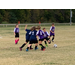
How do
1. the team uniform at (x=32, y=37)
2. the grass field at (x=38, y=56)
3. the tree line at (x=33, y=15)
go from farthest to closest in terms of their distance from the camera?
Answer: the tree line at (x=33, y=15) → the team uniform at (x=32, y=37) → the grass field at (x=38, y=56)

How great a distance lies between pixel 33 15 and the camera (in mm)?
72688

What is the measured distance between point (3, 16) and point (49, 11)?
19122 millimetres

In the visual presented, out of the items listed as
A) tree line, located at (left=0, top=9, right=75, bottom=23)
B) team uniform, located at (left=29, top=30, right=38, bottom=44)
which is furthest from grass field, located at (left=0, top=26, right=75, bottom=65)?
tree line, located at (left=0, top=9, right=75, bottom=23)

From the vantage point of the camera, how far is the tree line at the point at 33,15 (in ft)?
211

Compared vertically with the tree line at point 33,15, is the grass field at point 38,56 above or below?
below

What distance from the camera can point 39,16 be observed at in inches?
2810

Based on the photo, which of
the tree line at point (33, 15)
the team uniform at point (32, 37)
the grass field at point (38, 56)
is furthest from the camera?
the tree line at point (33, 15)

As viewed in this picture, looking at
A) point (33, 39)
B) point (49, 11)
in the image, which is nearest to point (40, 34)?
point (33, 39)

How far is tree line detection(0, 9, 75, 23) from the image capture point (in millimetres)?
64375

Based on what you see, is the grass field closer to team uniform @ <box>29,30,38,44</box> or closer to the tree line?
team uniform @ <box>29,30,38,44</box>

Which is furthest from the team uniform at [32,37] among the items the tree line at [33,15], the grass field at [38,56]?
the tree line at [33,15]

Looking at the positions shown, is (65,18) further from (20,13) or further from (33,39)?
(33,39)

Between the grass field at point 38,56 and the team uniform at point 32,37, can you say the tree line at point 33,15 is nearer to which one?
the grass field at point 38,56

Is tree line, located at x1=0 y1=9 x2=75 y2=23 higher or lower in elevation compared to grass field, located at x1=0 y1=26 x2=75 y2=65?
higher
